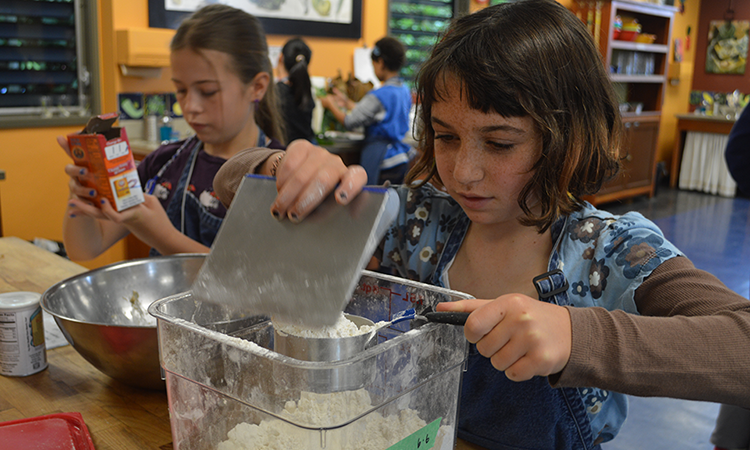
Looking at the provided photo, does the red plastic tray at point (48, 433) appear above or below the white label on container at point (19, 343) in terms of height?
below

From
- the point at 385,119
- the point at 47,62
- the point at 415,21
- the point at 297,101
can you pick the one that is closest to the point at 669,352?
the point at 297,101

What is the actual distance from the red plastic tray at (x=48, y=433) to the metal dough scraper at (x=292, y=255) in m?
0.29

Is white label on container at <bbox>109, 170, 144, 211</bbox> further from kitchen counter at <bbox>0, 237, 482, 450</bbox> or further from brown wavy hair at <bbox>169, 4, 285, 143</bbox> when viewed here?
brown wavy hair at <bbox>169, 4, 285, 143</bbox>

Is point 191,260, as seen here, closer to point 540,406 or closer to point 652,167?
point 540,406

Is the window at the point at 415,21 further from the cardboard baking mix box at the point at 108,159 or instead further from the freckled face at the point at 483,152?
the freckled face at the point at 483,152

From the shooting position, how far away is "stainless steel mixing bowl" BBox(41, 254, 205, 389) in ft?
2.52

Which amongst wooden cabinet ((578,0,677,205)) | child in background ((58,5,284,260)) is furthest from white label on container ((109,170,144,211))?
wooden cabinet ((578,0,677,205))

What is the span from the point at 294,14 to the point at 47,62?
160 cm

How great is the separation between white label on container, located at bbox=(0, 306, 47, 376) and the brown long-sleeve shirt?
2.51 feet

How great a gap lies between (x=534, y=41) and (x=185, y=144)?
112cm

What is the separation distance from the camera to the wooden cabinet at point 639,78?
571cm

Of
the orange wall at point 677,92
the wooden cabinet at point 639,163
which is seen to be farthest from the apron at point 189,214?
the orange wall at point 677,92

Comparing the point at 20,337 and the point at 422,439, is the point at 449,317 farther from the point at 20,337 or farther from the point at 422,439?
the point at 20,337

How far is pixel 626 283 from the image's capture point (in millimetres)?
844
